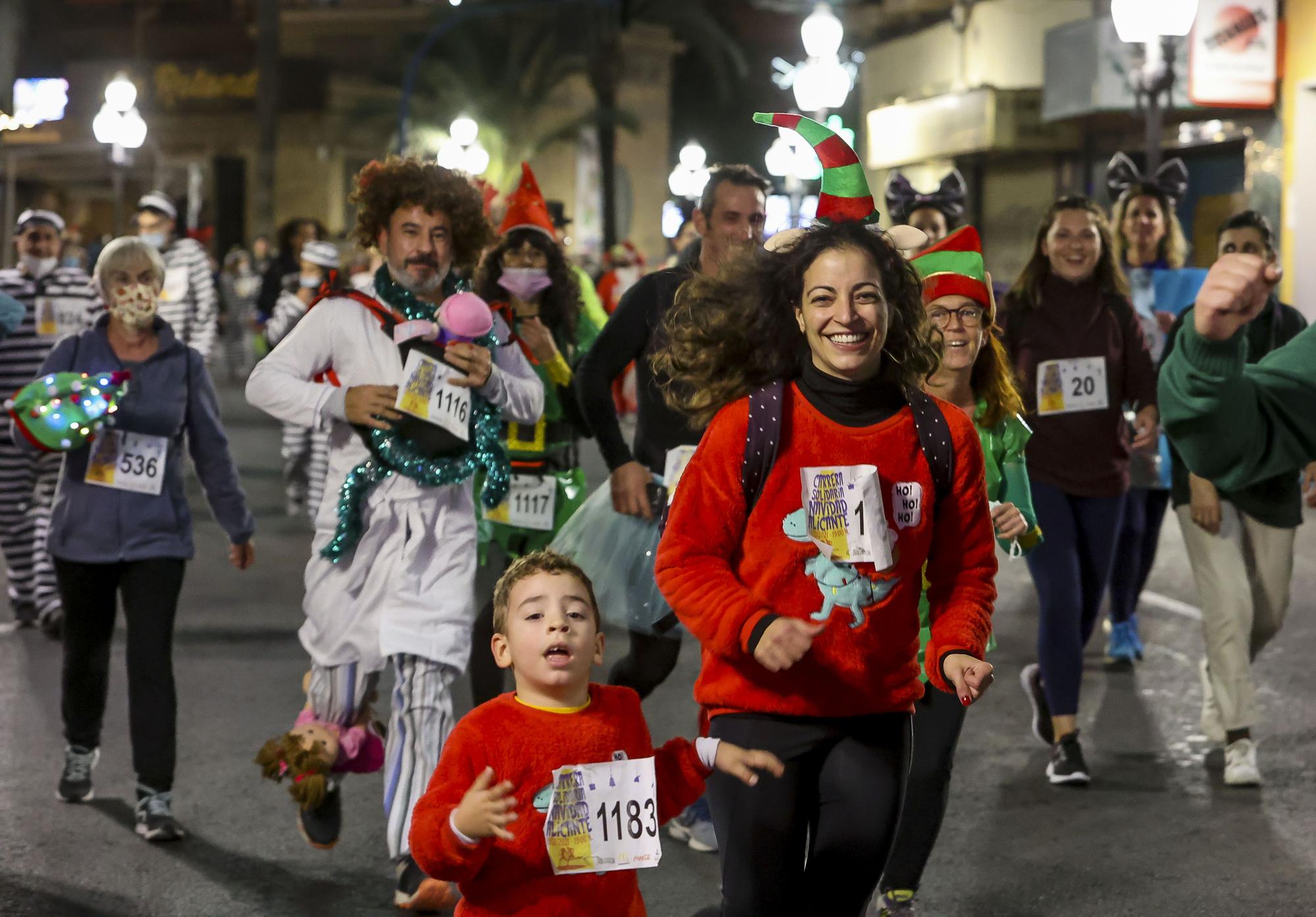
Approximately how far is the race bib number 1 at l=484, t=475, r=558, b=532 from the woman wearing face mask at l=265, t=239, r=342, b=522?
5.24 metres

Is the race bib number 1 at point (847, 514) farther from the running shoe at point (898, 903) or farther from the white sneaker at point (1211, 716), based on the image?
the white sneaker at point (1211, 716)

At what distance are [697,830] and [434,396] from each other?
1.77 m

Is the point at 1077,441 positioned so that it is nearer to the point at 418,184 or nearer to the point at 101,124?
the point at 418,184

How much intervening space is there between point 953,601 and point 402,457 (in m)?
2.17

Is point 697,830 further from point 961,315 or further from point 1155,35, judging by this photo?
point 1155,35

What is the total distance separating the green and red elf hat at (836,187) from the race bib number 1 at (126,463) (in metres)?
3.12

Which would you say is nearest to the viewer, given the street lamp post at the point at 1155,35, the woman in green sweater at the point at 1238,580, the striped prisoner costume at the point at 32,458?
the woman in green sweater at the point at 1238,580

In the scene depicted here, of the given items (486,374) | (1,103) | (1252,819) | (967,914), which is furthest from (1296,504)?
(1,103)

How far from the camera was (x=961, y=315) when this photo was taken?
534 centimetres

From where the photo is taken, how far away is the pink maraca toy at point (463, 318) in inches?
220

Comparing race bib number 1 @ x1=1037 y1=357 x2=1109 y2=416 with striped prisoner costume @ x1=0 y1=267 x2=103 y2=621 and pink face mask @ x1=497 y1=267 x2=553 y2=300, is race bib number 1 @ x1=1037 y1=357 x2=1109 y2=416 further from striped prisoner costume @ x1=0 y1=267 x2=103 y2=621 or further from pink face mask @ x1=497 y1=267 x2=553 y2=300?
striped prisoner costume @ x1=0 y1=267 x2=103 y2=621

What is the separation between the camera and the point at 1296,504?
709cm

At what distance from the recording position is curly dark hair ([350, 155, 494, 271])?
5812 mm

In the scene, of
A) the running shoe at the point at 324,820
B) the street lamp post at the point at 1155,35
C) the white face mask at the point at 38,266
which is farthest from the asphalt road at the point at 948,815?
the street lamp post at the point at 1155,35
